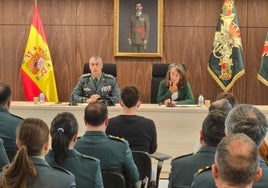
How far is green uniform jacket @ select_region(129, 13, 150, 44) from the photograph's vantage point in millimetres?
7062

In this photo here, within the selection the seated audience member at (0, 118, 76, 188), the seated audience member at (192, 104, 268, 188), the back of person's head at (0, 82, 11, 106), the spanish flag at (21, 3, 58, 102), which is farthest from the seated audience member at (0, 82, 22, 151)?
the spanish flag at (21, 3, 58, 102)

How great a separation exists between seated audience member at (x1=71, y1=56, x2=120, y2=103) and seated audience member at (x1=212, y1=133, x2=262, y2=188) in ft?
14.0

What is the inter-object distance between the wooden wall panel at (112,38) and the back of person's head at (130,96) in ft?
11.4

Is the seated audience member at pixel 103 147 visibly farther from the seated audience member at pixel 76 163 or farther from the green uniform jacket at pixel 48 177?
the green uniform jacket at pixel 48 177

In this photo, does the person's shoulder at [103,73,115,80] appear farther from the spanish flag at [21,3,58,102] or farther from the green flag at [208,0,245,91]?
the green flag at [208,0,245,91]

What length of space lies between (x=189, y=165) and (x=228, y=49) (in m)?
4.78

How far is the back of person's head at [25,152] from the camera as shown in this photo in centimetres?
186

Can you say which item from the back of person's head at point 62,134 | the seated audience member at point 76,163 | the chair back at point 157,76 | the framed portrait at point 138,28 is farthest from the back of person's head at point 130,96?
the framed portrait at point 138,28

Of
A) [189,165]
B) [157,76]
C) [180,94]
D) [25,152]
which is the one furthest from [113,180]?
[157,76]

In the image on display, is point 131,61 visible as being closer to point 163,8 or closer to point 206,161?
point 163,8

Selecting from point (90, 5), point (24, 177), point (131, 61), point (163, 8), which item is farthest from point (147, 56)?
point (24, 177)

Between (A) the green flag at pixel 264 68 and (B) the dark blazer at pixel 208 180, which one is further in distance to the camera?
(A) the green flag at pixel 264 68

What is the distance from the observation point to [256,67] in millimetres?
7125

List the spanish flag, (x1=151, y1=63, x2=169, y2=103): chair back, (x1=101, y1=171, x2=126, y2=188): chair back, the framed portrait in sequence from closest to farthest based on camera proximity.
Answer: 1. (x1=101, y1=171, x2=126, y2=188): chair back
2. (x1=151, y1=63, x2=169, y2=103): chair back
3. the spanish flag
4. the framed portrait
